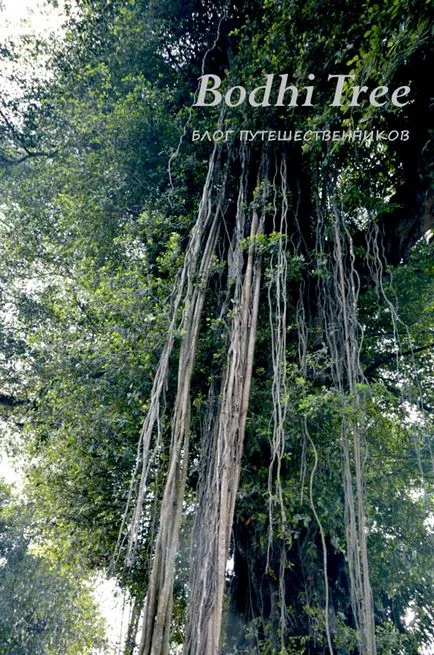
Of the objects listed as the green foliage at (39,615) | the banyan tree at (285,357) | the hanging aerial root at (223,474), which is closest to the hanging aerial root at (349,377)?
the banyan tree at (285,357)

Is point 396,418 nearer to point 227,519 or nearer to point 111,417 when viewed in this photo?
point 227,519

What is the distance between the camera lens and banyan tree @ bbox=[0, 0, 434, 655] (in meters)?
1.94

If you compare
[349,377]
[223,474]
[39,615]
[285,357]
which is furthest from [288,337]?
[39,615]

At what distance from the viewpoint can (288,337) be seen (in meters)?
2.79

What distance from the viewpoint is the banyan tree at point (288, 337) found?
194 centimetres

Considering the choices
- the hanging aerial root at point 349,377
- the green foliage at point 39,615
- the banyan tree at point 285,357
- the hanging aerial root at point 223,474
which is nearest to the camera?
the hanging aerial root at point 223,474

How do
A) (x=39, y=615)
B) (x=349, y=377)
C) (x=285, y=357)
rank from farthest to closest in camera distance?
(x=39, y=615), (x=285, y=357), (x=349, y=377)

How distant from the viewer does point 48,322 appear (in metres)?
3.74

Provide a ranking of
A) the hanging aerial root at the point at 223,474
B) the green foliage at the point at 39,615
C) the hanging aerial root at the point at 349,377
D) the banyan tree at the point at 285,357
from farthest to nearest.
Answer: the green foliage at the point at 39,615
the banyan tree at the point at 285,357
the hanging aerial root at the point at 349,377
the hanging aerial root at the point at 223,474

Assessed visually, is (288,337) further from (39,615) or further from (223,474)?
(39,615)

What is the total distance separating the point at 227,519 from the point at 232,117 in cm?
256

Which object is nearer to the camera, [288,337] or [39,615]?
[288,337]

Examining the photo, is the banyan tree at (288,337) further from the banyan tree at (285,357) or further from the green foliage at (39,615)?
→ the green foliage at (39,615)

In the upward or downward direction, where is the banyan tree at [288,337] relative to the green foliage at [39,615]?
upward
